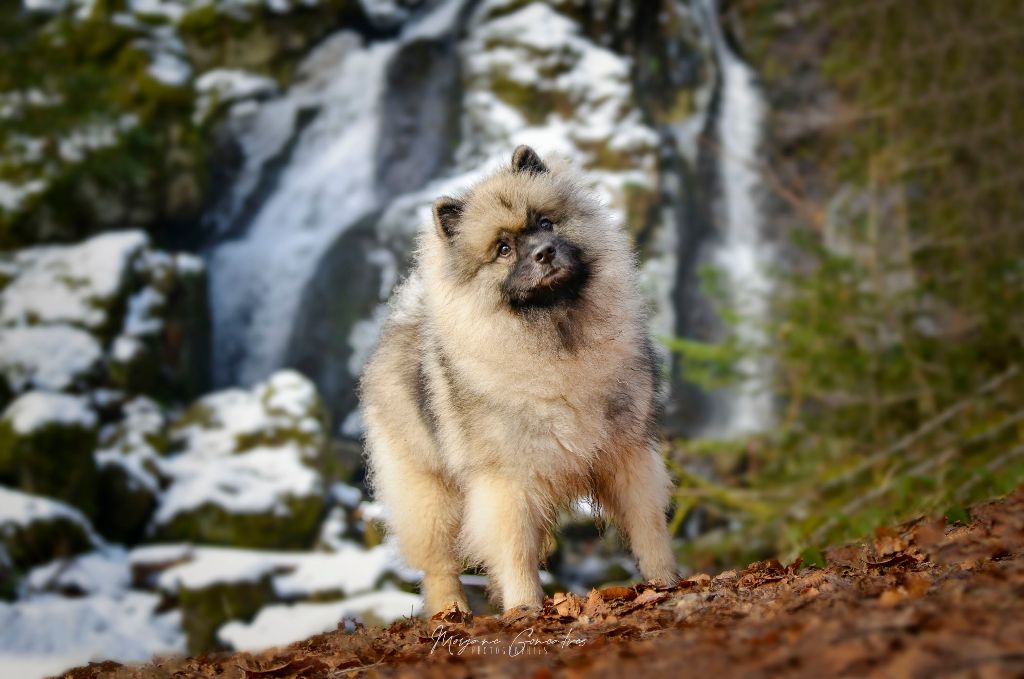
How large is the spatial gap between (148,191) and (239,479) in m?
5.12

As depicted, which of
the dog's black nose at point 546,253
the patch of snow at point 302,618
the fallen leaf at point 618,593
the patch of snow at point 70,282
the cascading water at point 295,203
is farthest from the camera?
the cascading water at point 295,203

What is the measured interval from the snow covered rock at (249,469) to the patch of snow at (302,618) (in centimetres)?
171

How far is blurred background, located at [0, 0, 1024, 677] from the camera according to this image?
8344 millimetres

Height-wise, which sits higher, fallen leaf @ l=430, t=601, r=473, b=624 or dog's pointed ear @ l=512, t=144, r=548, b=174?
dog's pointed ear @ l=512, t=144, r=548, b=174

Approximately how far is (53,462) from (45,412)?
0.58m

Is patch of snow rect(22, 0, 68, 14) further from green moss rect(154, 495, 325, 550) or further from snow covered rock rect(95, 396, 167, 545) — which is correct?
green moss rect(154, 495, 325, 550)

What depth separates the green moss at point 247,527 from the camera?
1057cm

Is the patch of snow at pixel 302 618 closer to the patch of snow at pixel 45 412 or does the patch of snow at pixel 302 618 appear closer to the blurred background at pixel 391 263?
the blurred background at pixel 391 263

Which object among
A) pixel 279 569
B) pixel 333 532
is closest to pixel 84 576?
pixel 279 569

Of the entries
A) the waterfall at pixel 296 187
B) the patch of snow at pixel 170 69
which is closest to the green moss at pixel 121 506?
the waterfall at pixel 296 187

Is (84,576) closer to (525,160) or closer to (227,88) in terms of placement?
(525,160)

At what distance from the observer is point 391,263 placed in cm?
1353

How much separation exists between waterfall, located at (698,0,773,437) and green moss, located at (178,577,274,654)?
780 cm

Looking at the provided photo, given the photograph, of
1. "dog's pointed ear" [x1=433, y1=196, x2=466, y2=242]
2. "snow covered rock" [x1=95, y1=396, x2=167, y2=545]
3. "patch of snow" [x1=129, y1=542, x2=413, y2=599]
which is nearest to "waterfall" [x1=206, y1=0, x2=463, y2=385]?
"snow covered rock" [x1=95, y1=396, x2=167, y2=545]
